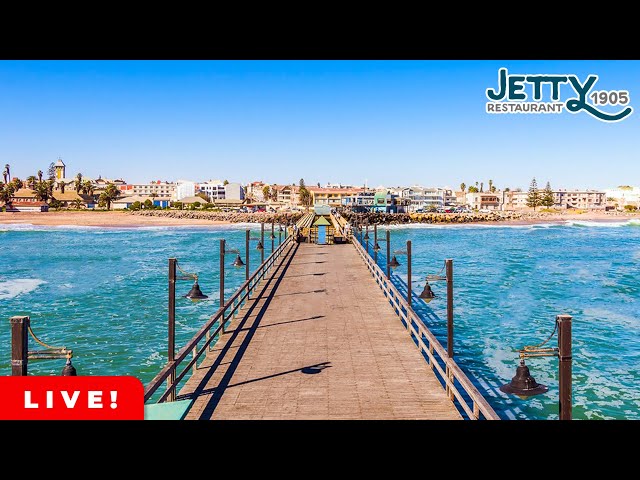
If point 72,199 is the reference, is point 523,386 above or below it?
below

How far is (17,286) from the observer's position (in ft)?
108

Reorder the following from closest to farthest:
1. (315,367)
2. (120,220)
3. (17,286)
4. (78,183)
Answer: (315,367)
(17,286)
(120,220)
(78,183)

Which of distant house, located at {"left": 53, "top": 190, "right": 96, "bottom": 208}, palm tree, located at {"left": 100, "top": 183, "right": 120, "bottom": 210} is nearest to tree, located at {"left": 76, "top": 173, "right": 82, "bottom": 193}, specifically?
distant house, located at {"left": 53, "top": 190, "right": 96, "bottom": 208}

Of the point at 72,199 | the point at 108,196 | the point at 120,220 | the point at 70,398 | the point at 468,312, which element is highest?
the point at 108,196

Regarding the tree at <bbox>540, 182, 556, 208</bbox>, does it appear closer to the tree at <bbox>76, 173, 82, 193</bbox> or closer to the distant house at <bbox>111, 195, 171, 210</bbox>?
the distant house at <bbox>111, 195, 171, 210</bbox>

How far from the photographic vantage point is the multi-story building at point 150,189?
173625mm

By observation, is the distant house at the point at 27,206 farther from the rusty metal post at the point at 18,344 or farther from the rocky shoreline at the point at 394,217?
the rusty metal post at the point at 18,344

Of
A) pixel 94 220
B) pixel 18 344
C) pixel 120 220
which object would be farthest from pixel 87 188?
pixel 18 344

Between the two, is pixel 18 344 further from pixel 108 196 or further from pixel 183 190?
pixel 183 190

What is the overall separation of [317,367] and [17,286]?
28.3 metres

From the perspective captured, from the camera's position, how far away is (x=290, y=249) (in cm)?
3659

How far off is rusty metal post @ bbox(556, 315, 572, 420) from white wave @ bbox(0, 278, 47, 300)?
96.8 feet

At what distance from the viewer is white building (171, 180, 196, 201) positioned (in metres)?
173

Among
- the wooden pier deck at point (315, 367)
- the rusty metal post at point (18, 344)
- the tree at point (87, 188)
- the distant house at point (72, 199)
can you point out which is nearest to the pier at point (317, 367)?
the wooden pier deck at point (315, 367)
